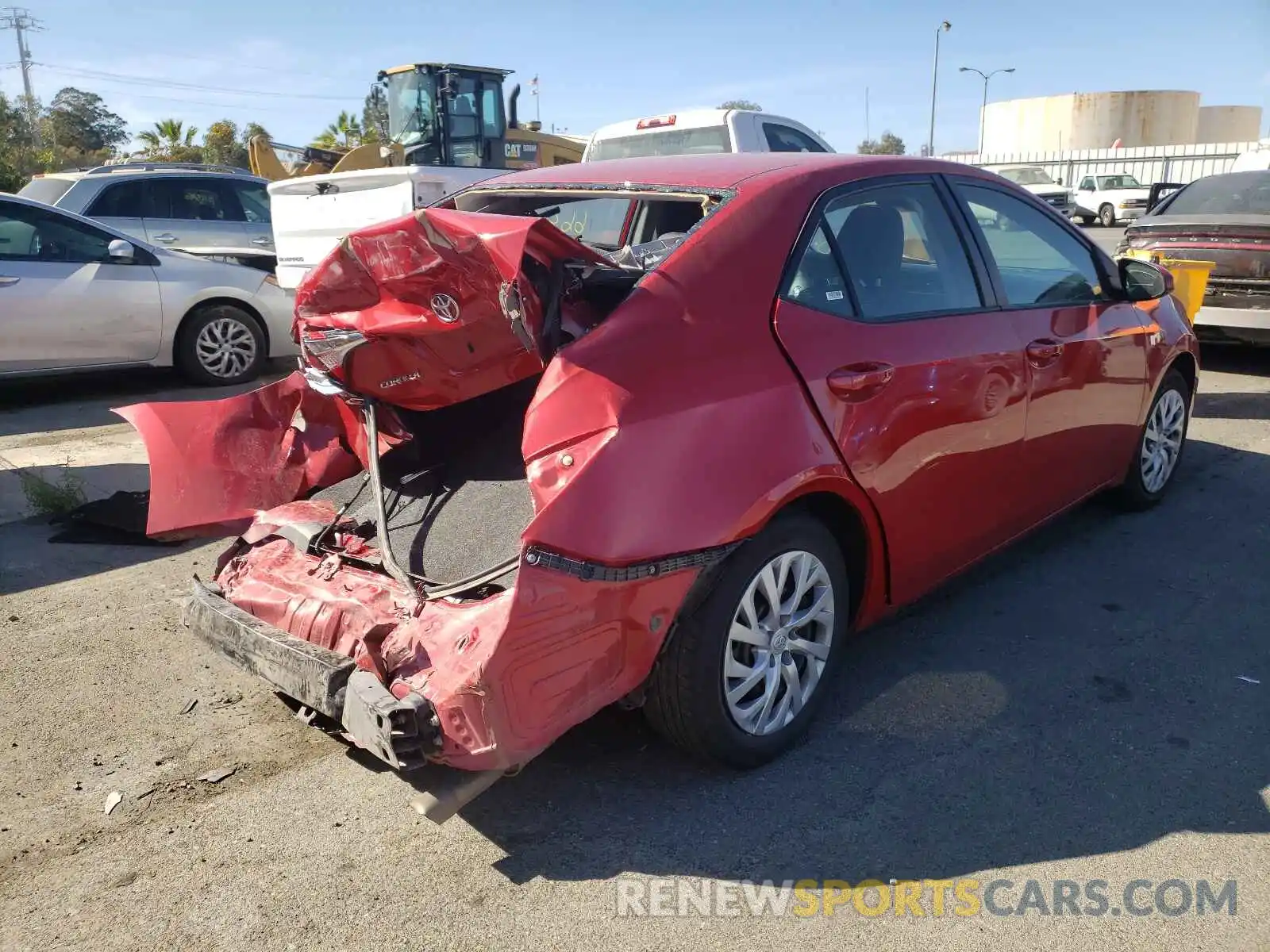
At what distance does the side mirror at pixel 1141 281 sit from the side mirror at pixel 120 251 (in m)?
7.13

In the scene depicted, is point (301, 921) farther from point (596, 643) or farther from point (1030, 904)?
point (1030, 904)

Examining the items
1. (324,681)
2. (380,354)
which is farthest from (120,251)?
(324,681)

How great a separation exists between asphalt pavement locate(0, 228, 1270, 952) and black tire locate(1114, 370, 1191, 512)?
1.03 meters

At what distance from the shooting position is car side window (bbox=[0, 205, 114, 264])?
25.4 feet

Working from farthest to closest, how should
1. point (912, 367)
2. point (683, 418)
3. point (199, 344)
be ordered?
point (199, 344)
point (912, 367)
point (683, 418)

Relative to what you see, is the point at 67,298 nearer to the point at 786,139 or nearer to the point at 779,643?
the point at 786,139

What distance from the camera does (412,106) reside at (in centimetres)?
1329

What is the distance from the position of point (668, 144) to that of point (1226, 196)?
5231 mm

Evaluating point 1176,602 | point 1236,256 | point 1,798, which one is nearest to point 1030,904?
point 1176,602

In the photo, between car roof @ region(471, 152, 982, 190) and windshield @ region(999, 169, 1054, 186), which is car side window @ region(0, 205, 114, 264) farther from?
windshield @ region(999, 169, 1054, 186)

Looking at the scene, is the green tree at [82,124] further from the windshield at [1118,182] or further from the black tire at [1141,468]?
the black tire at [1141,468]

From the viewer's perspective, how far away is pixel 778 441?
113 inches

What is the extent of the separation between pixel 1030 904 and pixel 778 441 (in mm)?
1347

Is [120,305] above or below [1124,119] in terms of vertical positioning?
below
